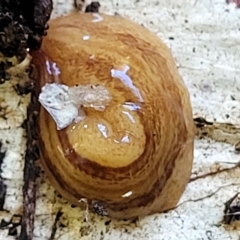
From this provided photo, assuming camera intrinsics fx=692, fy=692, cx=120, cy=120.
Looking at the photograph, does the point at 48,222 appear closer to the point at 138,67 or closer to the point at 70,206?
the point at 70,206

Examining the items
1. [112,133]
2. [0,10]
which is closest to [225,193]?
[112,133]

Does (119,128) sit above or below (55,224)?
above

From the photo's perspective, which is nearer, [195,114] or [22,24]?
[22,24]

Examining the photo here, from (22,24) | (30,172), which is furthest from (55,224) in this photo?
(22,24)

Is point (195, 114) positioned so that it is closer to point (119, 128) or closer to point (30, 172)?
point (119, 128)

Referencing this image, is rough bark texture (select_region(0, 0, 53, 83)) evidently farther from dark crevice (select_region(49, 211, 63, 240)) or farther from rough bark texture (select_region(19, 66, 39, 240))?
dark crevice (select_region(49, 211, 63, 240))

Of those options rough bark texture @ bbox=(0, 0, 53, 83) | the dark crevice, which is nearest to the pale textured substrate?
the dark crevice
